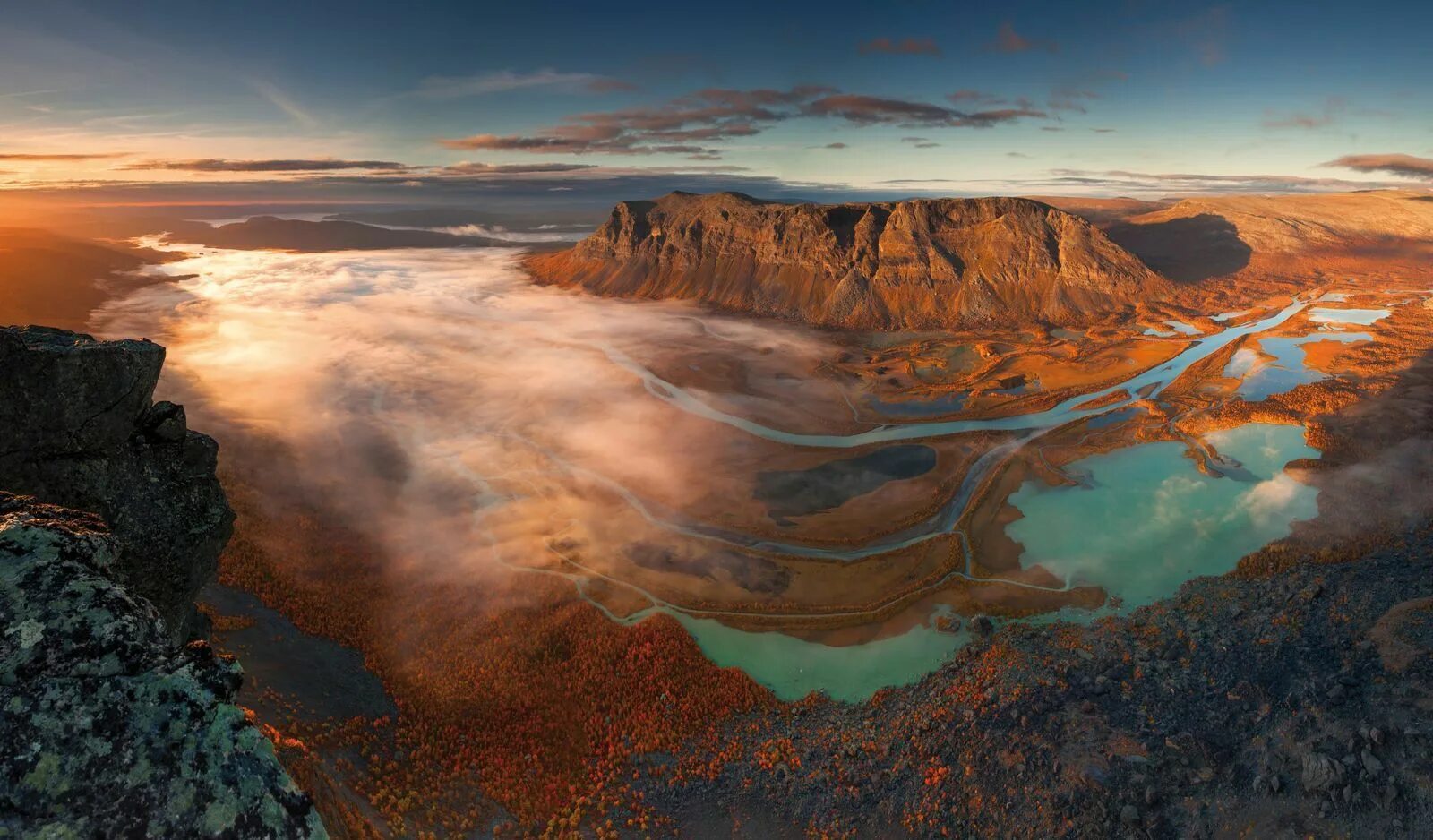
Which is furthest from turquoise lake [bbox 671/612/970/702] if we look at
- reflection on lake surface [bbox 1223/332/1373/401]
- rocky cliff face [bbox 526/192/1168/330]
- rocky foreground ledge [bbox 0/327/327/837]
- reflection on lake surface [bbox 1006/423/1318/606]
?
rocky cliff face [bbox 526/192/1168/330]

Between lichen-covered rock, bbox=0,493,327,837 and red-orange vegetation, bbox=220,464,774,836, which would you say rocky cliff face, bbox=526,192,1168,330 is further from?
lichen-covered rock, bbox=0,493,327,837

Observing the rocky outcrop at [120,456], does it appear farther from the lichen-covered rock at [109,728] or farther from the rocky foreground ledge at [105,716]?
the lichen-covered rock at [109,728]

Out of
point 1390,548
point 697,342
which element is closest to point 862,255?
point 697,342

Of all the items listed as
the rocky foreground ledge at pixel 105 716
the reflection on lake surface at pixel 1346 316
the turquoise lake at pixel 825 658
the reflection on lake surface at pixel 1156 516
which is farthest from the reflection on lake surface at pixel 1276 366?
the rocky foreground ledge at pixel 105 716

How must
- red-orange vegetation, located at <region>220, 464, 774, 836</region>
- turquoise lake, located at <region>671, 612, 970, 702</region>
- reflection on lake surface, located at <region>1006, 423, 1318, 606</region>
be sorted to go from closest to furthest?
red-orange vegetation, located at <region>220, 464, 774, 836</region>, turquoise lake, located at <region>671, 612, 970, 702</region>, reflection on lake surface, located at <region>1006, 423, 1318, 606</region>

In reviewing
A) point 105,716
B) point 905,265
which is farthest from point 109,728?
point 905,265

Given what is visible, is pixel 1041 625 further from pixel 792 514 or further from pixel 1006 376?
pixel 1006 376

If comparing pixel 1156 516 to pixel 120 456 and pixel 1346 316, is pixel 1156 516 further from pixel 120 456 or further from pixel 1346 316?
pixel 1346 316
